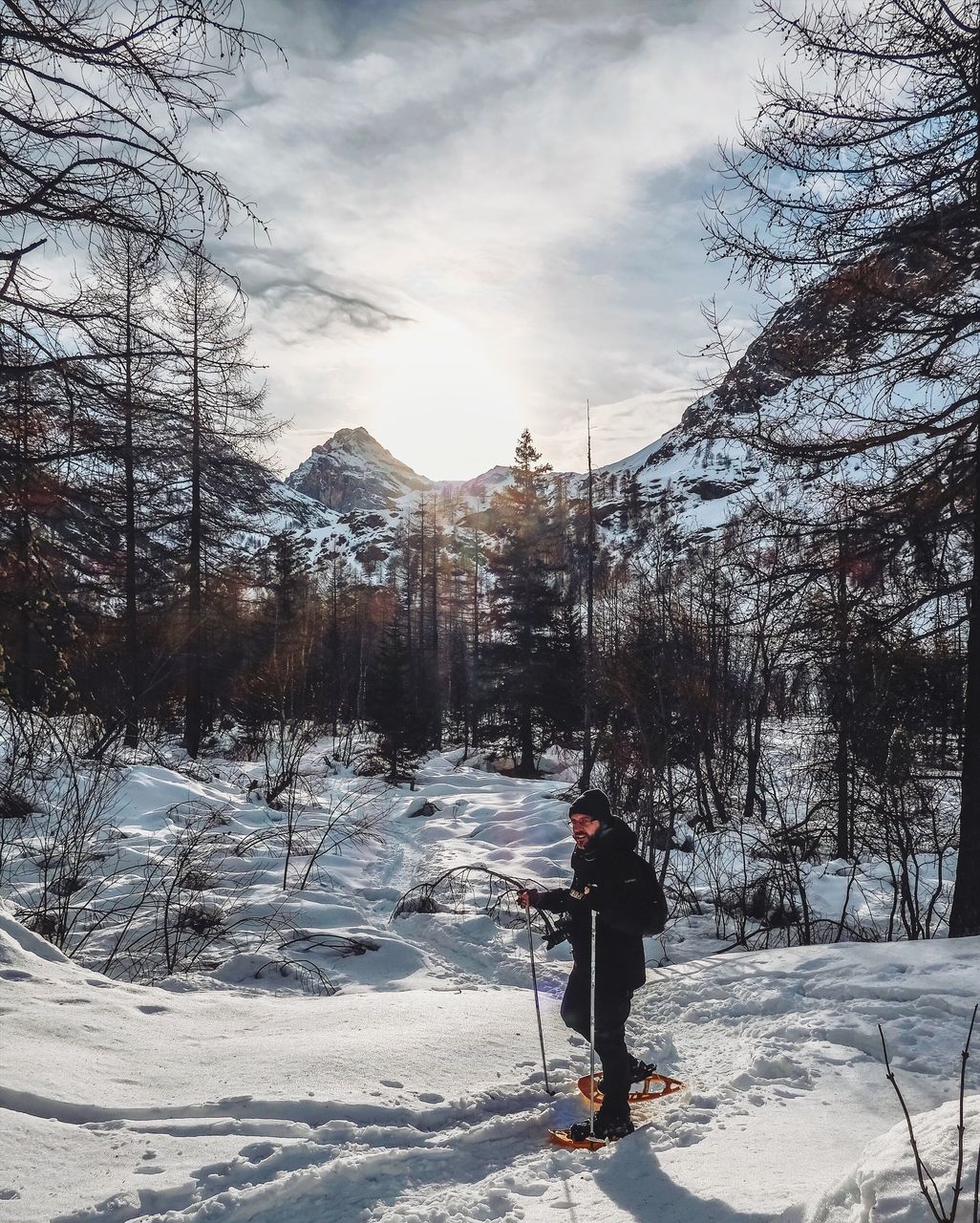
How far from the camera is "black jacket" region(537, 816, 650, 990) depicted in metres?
3.95

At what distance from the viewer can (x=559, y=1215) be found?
284 centimetres

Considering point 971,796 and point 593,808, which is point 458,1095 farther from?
point 971,796

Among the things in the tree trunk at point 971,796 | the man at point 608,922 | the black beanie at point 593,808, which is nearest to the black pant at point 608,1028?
the man at point 608,922

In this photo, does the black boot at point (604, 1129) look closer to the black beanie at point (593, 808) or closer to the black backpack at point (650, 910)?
the black backpack at point (650, 910)

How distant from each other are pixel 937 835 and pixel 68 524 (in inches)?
433

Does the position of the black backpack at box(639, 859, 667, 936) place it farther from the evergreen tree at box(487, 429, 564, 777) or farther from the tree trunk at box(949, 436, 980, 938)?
the evergreen tree at box(487, 429, 564, 777)

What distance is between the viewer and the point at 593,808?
13.8 feet

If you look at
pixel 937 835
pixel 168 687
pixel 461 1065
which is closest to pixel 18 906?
pixel 461 1065

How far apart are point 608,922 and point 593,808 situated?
60cm

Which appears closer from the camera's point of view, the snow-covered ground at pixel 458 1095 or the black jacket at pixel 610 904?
the snow-covered ground at pixel 458 1095

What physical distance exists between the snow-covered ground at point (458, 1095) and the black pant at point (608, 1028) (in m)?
0.24

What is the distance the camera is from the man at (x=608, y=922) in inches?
154

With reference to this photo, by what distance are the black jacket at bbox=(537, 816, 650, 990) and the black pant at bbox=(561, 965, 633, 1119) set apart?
0.06m

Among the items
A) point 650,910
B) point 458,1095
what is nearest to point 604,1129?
point 458,1095
